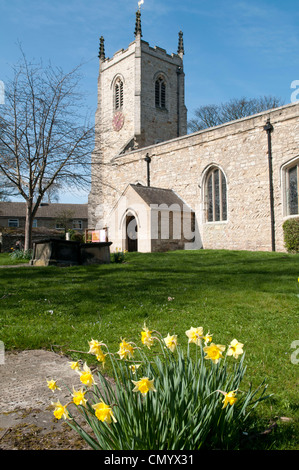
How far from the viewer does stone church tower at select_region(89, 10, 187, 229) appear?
30219mm

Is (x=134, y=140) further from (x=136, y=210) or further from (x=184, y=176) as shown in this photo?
(x=136, y=210)

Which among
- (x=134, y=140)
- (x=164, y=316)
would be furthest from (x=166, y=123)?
(x=164, y=316)

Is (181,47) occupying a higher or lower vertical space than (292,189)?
higher

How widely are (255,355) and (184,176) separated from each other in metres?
18.2

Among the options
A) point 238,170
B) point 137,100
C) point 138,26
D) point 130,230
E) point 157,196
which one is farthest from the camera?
point 138,26

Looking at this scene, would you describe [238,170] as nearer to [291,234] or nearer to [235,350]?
[291,234]

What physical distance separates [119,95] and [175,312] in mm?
30161

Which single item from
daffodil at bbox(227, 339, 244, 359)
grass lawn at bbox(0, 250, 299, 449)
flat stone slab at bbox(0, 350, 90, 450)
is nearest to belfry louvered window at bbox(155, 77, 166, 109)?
grass lawn at bbox(0, 250, 299, 449)

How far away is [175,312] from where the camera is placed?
18.2ft

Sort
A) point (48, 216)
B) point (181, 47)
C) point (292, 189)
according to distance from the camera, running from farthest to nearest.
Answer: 1. point (48, 216)
2. point (181, 47)
3. point (292, 189)

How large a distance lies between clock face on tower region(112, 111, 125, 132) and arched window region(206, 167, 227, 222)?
1426 centimetres

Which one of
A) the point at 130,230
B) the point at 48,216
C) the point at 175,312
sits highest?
the point at 48,216

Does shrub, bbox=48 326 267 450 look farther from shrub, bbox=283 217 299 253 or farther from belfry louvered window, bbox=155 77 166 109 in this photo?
belfry louvered window, bbox=155 77 166 109

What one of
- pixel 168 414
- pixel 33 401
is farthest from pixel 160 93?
pixel 168 414
